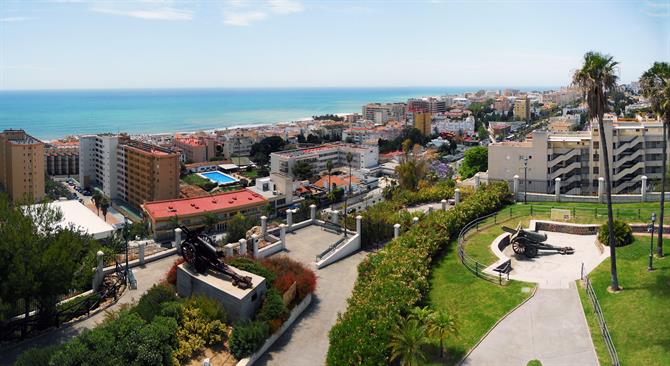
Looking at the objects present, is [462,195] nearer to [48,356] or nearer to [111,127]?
[48,356]

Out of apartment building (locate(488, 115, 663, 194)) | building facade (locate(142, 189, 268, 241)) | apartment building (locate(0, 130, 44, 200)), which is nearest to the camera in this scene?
apartment building (locate(488, 115, 663, 194))

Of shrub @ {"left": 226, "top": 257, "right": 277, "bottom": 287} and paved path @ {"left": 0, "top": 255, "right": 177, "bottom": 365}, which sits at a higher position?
shrub @ {"left": 226, "top": 257, "right": 277, "bottom": 287}

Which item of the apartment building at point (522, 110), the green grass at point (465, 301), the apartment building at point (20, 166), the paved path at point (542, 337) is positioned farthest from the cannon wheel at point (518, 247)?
the apartment building at point (522, 110)

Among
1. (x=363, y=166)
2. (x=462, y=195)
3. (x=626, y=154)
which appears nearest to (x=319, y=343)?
→ (x=462, y=195)

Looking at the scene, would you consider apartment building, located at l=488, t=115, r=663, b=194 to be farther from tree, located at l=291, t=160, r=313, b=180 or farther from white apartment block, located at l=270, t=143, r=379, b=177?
white apartment block, located at l=270, t=143, r=379, b=177

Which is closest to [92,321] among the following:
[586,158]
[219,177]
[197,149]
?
[586,158]

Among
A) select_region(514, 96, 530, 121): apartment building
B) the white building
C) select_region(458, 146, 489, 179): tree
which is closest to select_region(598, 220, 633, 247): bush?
select_region(458, 146, 489, 179): tree
